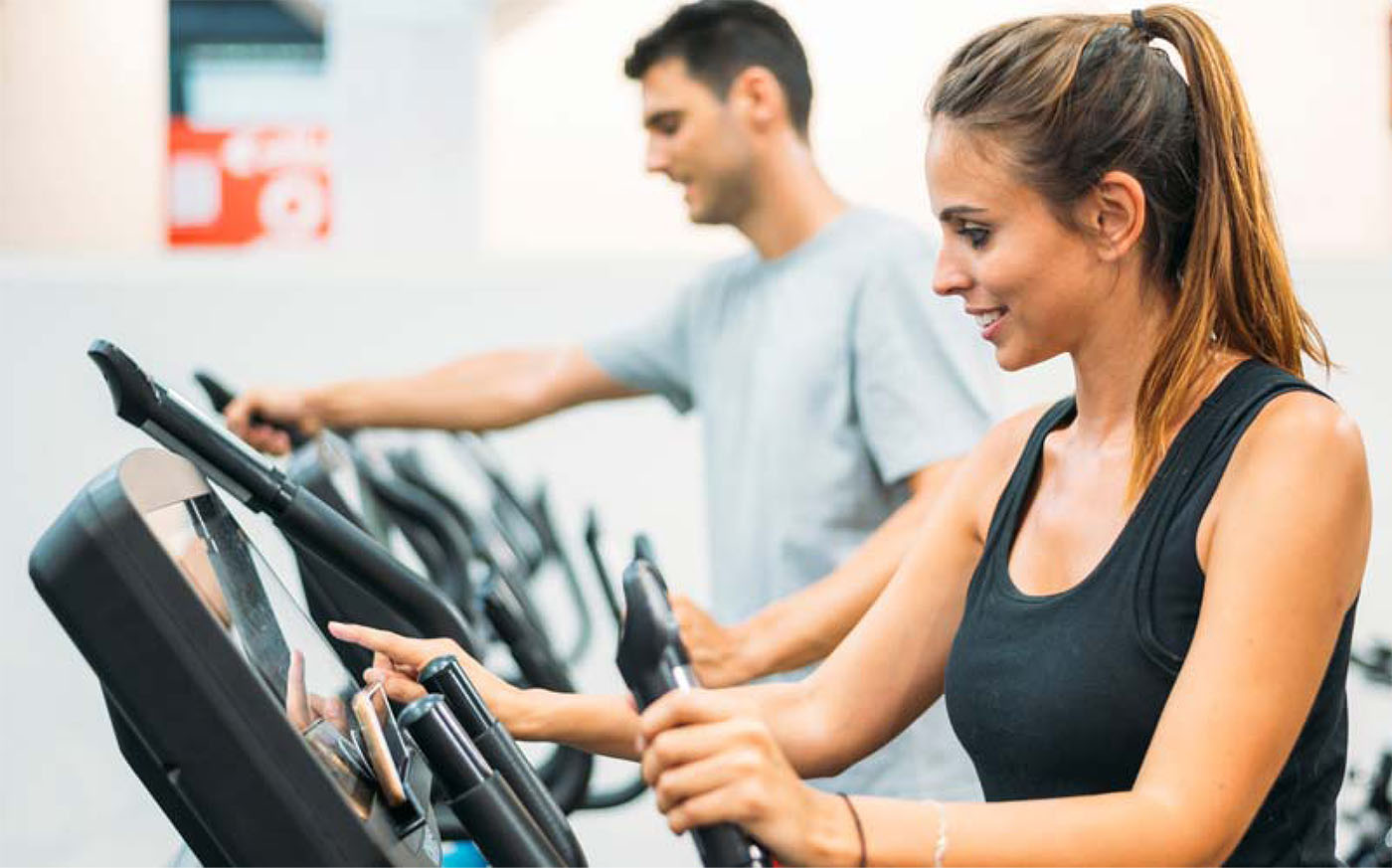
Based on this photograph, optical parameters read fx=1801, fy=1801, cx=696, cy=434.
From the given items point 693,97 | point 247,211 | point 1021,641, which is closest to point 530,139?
point 247,211

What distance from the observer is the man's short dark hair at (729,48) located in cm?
271

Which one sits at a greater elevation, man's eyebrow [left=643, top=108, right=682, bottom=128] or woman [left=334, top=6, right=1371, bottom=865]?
man's eyebrow [left=643, top=108, right=682, bottom=128]

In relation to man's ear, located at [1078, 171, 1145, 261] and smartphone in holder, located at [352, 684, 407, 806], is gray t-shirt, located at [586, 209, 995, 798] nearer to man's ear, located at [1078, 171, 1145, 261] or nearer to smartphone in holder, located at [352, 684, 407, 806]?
man's ear, located at [1078, 171, 1145, 261]

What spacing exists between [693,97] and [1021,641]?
4.97ft

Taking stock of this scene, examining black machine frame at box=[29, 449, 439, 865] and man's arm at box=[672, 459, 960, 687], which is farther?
man's arm at box=[672, 459, 960, 687]

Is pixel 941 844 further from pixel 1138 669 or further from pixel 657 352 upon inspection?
pixel 657 352

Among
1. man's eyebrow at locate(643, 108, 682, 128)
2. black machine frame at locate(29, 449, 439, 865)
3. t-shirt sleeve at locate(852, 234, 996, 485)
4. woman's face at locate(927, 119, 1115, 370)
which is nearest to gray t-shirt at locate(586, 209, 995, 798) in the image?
t-shirt sleeve at locate(852, 234, 996, 485)

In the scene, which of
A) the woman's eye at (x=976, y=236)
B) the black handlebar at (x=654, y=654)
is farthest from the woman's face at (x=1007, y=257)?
the black handlebar at (x=654, y=654)

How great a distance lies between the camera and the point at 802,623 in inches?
79.8

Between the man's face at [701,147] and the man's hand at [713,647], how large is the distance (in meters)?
0.91

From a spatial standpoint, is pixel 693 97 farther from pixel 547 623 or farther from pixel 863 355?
pixel 547 623

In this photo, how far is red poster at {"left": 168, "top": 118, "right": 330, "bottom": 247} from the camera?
378 inches

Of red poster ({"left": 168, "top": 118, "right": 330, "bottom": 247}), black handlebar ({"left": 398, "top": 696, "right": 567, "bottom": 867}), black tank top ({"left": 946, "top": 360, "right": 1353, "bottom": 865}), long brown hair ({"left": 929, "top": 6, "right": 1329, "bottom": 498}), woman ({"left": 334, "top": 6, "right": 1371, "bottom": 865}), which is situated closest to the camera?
black handlebar ({"left": 398, "top": 696, "right": 567, "bottom": 867})

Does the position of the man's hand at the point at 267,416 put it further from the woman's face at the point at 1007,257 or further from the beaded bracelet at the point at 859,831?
the beaded bracelet at the point at 859,831
